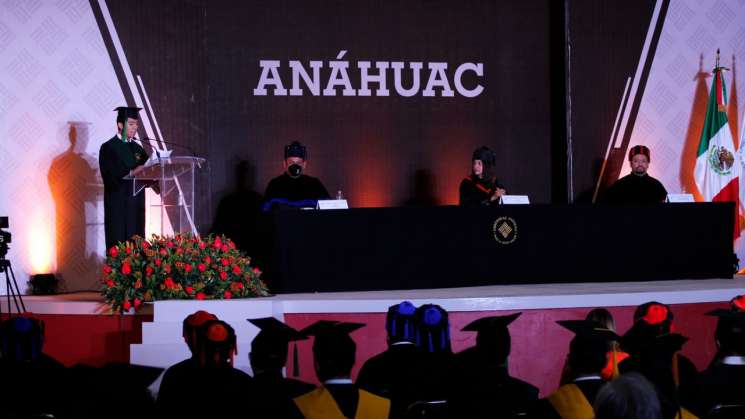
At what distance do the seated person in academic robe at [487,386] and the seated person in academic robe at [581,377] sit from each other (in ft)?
0.44

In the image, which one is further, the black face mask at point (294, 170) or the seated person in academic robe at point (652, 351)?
the black face mask at point (294, 170)

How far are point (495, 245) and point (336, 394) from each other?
16.5 ft

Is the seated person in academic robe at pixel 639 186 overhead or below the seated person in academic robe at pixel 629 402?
Result: overhead

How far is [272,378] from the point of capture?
13.1 feet

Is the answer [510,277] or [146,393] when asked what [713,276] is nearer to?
[510,277]

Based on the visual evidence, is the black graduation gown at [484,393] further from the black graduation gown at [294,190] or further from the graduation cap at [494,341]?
the black graduation gown at [294,190]

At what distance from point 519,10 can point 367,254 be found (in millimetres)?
4408

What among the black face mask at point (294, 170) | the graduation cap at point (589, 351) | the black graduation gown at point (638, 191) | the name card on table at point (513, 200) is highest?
the black face mask at point (294, 170)

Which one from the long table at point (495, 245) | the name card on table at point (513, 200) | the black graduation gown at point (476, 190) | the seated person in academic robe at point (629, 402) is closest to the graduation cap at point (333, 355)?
the seated person in academic robe at point (629, 402)

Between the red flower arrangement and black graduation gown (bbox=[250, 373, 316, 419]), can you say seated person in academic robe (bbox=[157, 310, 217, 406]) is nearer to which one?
black graduation gown (bbox=[250, 373, 316, 419])

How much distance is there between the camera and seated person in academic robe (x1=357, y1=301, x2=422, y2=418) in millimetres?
3963

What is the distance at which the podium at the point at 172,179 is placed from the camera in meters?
8.12

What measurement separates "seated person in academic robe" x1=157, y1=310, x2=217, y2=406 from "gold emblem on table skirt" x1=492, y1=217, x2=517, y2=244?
15.2 ft

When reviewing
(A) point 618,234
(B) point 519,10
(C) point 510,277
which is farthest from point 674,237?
(B) point 519,10
